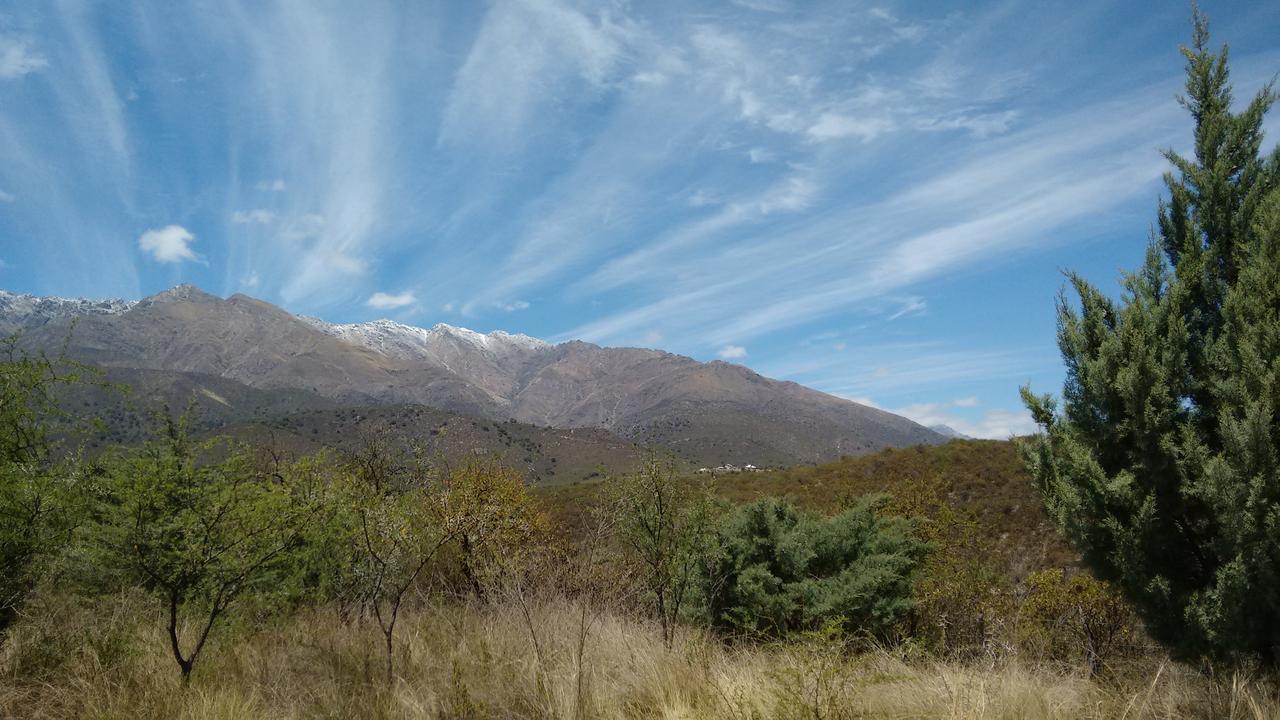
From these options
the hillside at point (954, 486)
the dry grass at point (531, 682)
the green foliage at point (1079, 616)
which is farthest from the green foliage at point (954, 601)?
the dry grass at point (531, 682)

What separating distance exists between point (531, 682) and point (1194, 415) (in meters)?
6.00

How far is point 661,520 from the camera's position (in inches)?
342

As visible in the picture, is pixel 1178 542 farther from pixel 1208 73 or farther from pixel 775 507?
pixel 775 507

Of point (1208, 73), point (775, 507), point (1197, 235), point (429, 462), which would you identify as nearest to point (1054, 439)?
point (1197, 235)

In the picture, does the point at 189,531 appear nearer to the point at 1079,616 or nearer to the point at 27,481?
the point at 27,481

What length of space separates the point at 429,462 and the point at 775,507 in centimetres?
733

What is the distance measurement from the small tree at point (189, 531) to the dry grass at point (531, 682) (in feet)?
1.94

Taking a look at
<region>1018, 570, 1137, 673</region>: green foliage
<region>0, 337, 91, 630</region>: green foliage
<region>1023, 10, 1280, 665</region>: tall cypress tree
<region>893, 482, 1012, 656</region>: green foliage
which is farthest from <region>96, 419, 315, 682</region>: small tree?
<region>1018, 570, 1137, 673</region>: green foliage

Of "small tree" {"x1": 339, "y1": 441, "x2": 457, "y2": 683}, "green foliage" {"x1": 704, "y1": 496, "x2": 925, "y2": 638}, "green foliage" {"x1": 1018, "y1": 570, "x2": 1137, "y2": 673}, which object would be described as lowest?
"green foliage" {"x1": 1018, "y1": 570, "x2": 1137, "y2": 673}

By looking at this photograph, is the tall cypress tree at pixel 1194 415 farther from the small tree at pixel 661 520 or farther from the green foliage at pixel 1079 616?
the green foliage at pixel 1079 616

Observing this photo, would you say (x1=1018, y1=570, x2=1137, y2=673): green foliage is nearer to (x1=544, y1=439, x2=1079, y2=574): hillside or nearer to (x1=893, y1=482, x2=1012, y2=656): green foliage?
(x1=893, y1=482, x2=1012, y2=656): green foliage

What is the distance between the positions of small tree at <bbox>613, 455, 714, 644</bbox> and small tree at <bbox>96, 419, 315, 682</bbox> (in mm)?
4083

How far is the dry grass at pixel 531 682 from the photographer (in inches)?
168

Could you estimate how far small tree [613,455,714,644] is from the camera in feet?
28.5
